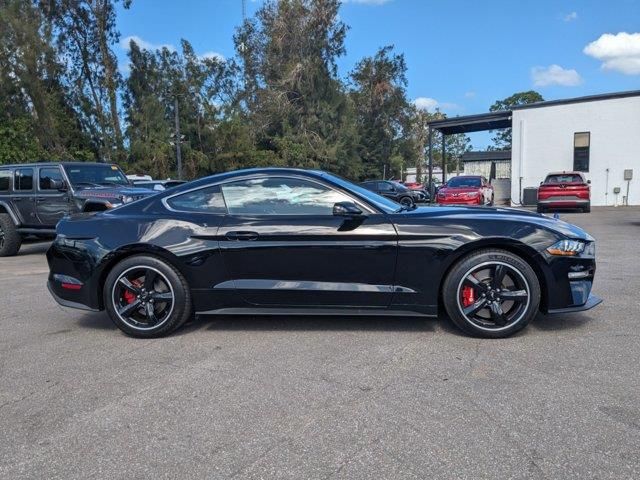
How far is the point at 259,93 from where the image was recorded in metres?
45.8

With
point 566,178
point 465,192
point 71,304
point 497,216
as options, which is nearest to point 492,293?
point 497,216

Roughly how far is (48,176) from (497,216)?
8.99 meters

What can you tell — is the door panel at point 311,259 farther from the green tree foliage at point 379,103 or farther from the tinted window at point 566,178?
the green tree foliage at point 379,103

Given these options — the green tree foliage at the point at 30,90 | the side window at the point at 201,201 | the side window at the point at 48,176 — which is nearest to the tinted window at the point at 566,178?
the side window at the point at 48,176

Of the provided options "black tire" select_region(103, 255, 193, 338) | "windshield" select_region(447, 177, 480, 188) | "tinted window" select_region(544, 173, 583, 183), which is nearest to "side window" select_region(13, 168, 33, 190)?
"black tire" select_region(103, 255, 193, 338)

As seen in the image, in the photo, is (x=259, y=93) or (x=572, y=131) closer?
(x=572, y=131)

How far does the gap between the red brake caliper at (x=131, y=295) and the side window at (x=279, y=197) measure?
1.03m

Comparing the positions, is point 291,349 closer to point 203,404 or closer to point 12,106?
point 203,404

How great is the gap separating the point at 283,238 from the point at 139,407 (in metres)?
1.77

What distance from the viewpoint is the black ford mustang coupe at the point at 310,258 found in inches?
172

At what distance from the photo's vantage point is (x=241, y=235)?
14.9ft

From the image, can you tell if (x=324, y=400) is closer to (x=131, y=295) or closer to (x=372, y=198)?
(x=372, y=198)

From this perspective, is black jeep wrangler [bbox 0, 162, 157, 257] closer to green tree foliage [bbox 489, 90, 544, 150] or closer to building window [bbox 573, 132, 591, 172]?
building window [bbox 573, 132, 591, 172]

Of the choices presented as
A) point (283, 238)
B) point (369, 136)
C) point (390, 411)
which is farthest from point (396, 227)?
point (369, 136)
